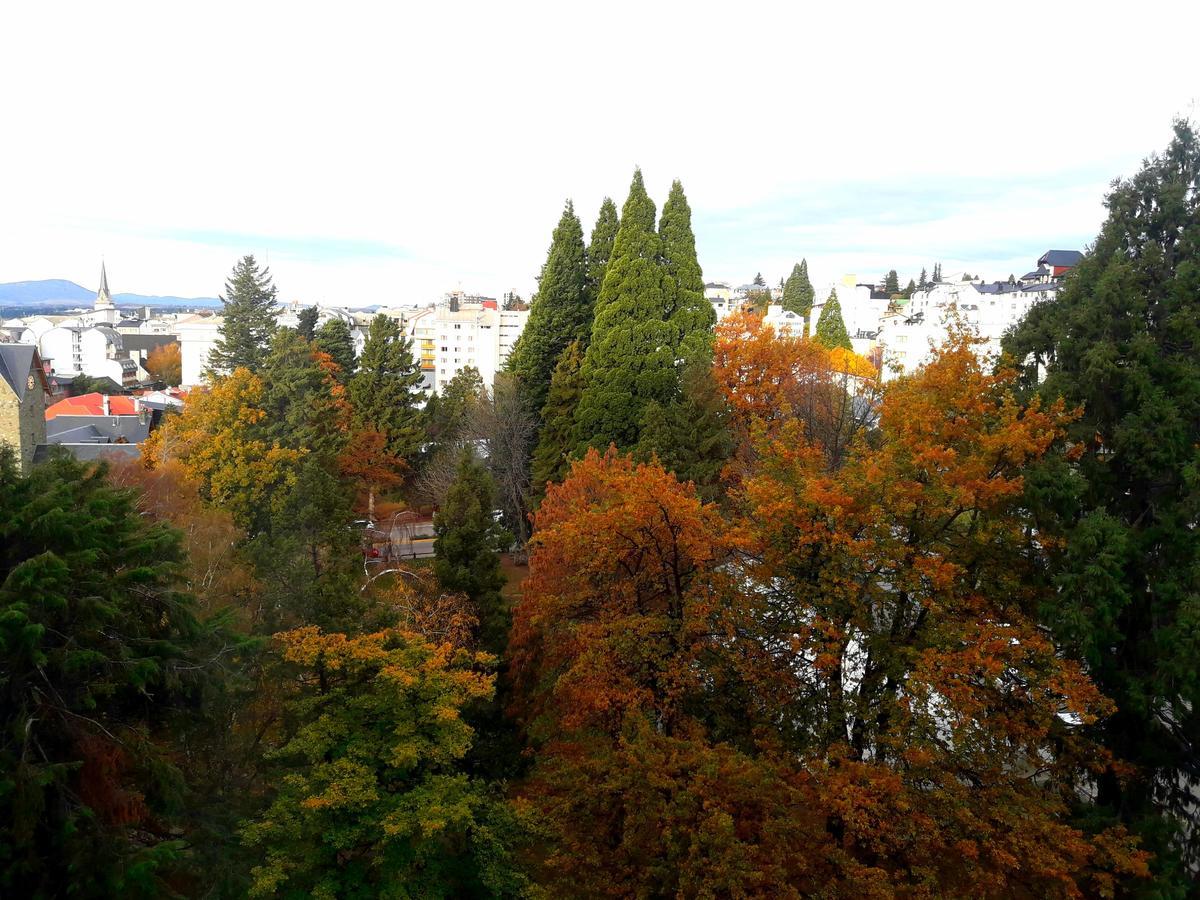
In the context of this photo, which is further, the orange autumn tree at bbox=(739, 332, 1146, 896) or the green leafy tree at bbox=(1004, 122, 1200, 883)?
the green leafy tree at bbox=(1004, 122, 1200, 883)

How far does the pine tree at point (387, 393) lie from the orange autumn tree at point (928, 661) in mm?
23088

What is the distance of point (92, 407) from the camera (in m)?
47.6

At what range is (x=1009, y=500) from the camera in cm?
1201

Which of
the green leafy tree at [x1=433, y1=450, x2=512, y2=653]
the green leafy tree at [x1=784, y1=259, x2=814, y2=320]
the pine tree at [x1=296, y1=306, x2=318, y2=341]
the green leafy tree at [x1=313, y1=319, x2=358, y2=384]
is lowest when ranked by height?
the green leafy tree at [x1=433, y1=450, x2=512, y2=653]

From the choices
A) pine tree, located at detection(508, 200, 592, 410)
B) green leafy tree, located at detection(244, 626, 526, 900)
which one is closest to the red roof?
pine tree, located at detection(508, 200, 592, 410)

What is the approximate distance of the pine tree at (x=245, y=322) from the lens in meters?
35.4

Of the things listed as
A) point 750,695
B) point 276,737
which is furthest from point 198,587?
point 750,695

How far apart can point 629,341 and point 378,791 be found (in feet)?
64.0

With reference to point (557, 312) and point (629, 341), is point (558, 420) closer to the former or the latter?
point (629, 341)

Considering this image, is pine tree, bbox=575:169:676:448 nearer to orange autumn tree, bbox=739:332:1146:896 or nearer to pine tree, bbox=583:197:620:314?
pine tree, bbox=583:197:620:314

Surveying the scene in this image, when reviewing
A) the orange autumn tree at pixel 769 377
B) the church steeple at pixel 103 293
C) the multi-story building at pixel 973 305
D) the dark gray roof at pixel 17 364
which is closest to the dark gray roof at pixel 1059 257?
the multi-story building at pixel 973 305

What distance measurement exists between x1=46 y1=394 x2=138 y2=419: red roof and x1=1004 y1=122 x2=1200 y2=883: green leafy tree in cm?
4773

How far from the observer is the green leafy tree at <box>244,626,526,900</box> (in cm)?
962

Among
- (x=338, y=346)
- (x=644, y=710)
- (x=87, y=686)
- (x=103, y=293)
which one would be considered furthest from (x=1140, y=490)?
(x=103, y=293)
